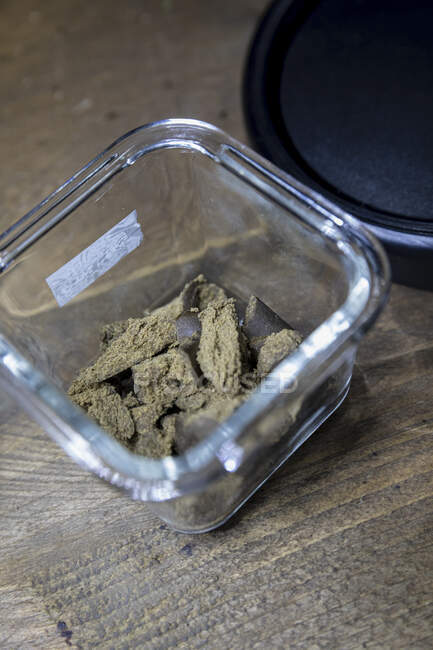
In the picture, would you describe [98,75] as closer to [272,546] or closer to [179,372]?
[179,372]

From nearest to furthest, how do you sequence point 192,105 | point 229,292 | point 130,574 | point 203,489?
point 203,489, point 130,574, point 229,292, point 192,105

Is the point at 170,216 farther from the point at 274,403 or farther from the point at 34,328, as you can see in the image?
the point at 274,403

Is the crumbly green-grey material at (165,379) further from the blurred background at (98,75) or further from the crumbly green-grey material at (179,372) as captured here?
the blurred background at (98,75)

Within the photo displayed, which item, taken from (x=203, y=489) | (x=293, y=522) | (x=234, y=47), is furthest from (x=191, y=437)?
(x=234, y=47)

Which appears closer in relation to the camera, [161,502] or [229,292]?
[161,502]

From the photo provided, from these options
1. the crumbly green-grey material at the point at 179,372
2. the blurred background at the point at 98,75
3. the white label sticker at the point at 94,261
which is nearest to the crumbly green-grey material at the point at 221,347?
the crumbly green-grey material at the point at 179,372

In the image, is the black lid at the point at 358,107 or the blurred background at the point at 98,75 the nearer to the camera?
the black lid at the point at 358,107
